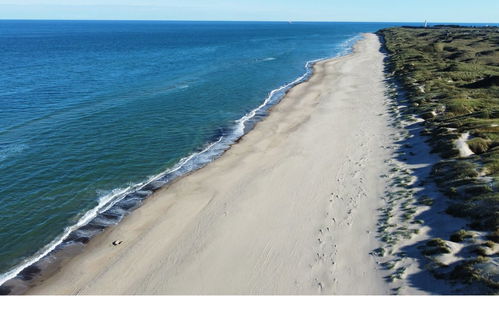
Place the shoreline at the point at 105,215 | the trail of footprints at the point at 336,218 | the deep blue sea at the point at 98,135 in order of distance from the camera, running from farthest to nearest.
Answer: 1. the deep blue sea at the point at 98,135
2. the shoreline at the point at 105,215
3. the trail of footprints at the point at 336,218

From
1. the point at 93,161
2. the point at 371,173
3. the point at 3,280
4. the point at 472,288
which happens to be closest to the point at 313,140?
the point at 371,173

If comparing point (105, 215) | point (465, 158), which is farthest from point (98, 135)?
point (465, 158)

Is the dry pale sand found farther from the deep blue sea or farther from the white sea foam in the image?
the deep blue sea

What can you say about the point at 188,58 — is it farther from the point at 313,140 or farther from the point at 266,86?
the point at 313,140

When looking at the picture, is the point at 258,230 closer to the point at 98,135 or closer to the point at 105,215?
the point at 105,215

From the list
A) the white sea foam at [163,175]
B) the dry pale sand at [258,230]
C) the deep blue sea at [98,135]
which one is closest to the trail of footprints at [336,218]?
the dry pale sand at [258,230]

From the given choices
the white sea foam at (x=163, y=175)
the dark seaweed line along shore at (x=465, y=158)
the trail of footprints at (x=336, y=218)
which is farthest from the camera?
the white sea foam at (x=163, y=175)

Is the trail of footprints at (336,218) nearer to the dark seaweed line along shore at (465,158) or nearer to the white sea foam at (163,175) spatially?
the dark seaweed line along shore at (465,158)

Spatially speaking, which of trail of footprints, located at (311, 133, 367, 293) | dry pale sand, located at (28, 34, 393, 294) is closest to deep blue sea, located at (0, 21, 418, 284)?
dry pale sand, located at (28, 34, 393, 294)
